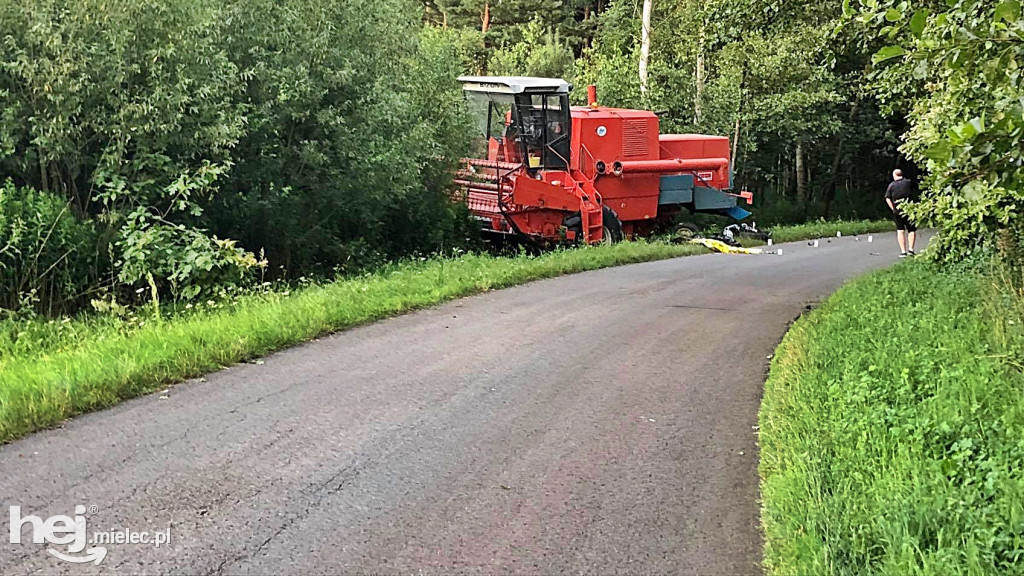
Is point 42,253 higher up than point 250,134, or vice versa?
point 250,134

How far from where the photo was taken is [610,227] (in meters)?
21.2

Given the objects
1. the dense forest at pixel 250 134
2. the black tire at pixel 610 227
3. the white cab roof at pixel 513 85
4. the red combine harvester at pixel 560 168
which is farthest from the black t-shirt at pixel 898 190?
the white cab roof at pixel 513 85

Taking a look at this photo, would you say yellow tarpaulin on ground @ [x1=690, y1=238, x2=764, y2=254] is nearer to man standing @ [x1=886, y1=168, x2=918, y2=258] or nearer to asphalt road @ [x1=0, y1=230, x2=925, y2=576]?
man standing @ [x1=886, y1=168, x2=918, y2=258]

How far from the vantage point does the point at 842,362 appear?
24.9ft

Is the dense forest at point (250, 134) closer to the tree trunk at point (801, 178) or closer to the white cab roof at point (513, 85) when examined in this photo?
the white cab roof at point (513, 85)

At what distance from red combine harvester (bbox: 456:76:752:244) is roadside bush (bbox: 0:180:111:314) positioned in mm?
8974

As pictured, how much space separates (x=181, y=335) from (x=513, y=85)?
43.0 ft

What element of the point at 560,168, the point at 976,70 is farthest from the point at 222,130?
the point at 560,168

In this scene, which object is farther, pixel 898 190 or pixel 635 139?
pixel 635 139

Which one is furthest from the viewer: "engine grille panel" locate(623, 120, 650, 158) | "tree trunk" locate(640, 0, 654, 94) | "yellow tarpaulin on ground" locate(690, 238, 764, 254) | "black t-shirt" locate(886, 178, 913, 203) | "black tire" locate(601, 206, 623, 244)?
"tree trunk" locate(640, 0, 654, 94)

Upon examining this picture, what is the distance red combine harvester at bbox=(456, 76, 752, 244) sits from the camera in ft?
66.3

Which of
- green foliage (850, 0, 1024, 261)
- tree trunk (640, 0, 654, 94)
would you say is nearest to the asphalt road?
green foliage (850, 0, 1024, 261)

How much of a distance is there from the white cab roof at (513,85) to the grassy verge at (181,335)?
19.8 feet

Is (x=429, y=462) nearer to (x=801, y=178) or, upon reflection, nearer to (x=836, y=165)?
(x=801, y=178)
